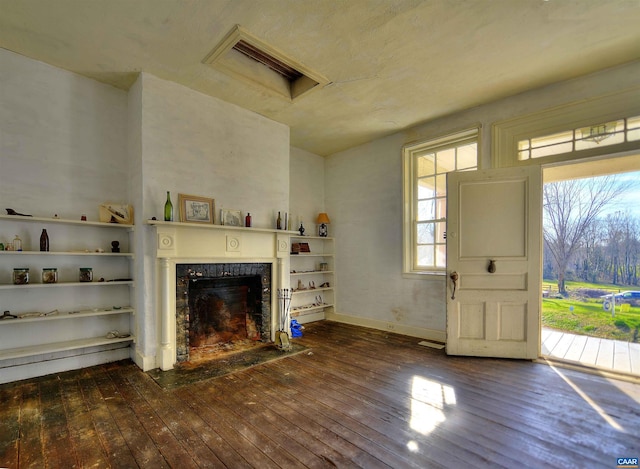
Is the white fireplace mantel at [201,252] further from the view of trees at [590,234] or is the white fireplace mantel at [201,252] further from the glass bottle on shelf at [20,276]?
the view of trees at [590,234]

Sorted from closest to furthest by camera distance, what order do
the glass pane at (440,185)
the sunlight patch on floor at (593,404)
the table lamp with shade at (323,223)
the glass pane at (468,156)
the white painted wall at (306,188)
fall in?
1. the sunlight patch on floor at (593,404)
2. the glass pane at (468,156)
3. the glass pane at (440,185)
4. the white painted wall at (306,188)
5. the table lamp with shade at (323,223)

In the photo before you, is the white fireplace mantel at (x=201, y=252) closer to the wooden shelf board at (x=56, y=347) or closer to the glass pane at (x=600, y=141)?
the wooden shelf board at (x=56, y=347)

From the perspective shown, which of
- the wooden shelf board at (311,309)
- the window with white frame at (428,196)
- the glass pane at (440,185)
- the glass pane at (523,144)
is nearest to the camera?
the glass pane at (523,144)

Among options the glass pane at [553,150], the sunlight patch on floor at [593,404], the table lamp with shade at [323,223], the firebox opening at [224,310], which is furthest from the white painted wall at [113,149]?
the sunlight patch on floor at [593,404]

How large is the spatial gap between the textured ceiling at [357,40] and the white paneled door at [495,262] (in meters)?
1.07

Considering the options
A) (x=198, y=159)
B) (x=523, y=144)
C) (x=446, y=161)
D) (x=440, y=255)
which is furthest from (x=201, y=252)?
(x=523, y=144)

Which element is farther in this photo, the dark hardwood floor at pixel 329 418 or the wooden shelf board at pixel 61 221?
the wooden shelf board at pixel 61 221

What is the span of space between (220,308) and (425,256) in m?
2.96

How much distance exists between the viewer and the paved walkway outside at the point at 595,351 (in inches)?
117

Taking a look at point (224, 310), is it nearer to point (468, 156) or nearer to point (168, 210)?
point (168, 210)

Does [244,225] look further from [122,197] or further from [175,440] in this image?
[175,440]

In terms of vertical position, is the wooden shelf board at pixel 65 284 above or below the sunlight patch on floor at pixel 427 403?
above

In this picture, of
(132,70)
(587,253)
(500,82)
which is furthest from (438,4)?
(587,253)

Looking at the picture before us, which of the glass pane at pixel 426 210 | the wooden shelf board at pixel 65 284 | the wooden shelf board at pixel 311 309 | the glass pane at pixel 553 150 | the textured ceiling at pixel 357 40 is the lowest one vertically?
Answer: the wooden shelf board at pixel 311 309
